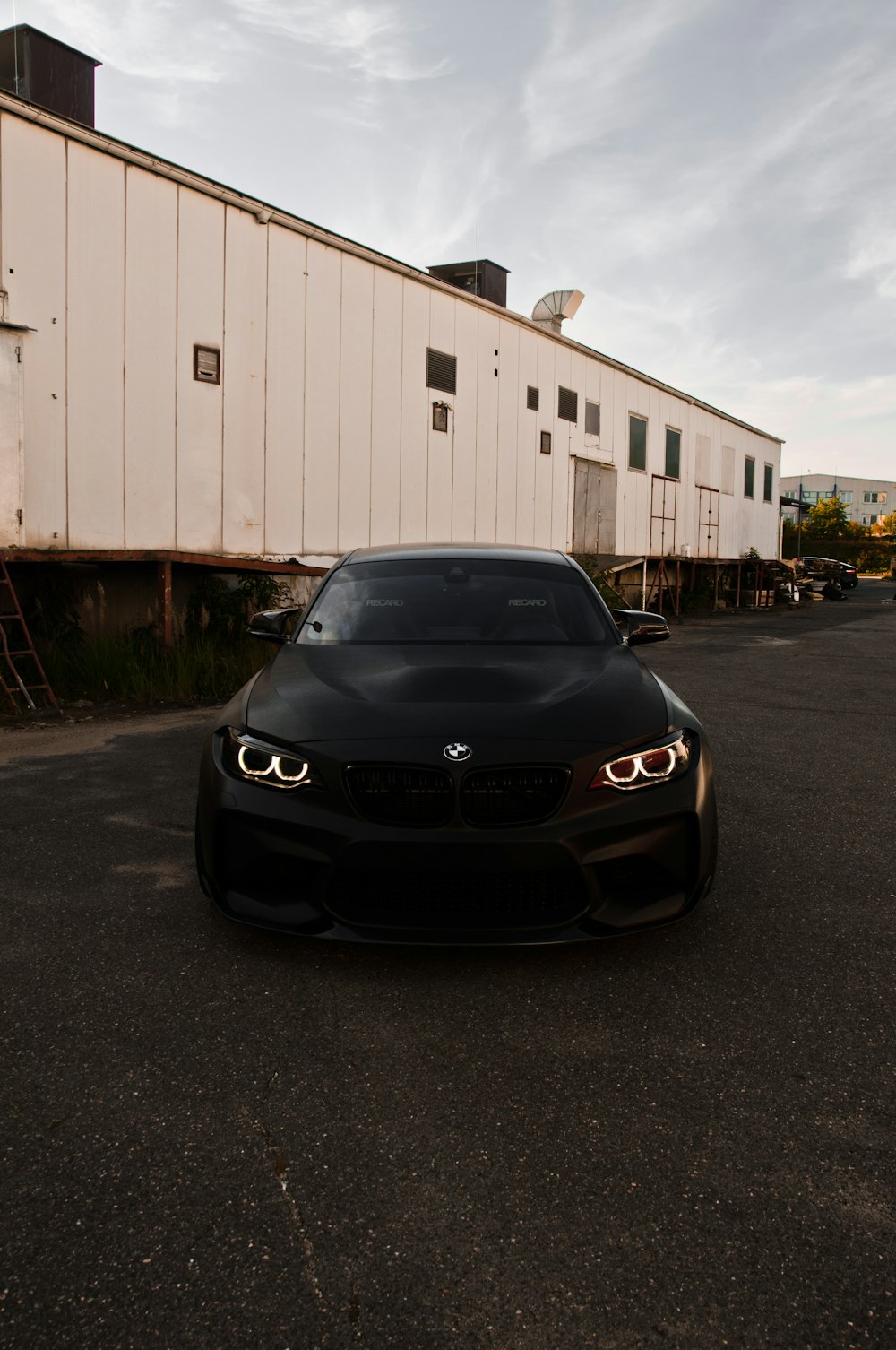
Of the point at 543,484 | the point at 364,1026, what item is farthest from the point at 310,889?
the point at 543,484

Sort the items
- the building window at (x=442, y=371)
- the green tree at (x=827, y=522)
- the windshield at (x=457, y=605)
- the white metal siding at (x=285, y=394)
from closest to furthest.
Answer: the windshield at (x=457, y=605) < the white metal siding at (x=285, y=394) < the building window at (x=442, y=371) < the green tree at (x=827, y=522)

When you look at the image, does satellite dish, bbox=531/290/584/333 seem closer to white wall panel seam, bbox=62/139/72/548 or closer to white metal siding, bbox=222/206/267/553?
white metal siding, bbox=222/206/267/553

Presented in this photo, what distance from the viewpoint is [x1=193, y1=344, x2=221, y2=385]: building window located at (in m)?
10.5

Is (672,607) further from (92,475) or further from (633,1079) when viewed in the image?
(633,1079)

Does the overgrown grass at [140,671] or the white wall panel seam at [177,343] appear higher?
the white wall panel seam at [177,343]

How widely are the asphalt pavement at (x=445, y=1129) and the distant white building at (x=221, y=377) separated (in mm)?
6169

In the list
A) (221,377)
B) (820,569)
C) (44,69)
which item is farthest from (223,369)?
(820,569)

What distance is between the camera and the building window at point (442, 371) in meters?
13.8

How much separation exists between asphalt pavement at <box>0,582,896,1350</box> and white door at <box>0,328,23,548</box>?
545cm

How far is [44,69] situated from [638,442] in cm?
1365

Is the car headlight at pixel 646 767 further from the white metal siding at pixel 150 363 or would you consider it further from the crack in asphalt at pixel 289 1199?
the white metal siding at pixel 150 363

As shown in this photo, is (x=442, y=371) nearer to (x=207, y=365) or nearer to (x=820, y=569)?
(x=207, y=365)

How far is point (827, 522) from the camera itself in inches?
3118

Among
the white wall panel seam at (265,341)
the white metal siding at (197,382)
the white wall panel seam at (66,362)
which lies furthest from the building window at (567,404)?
the white wall panel seam at (66,362)
